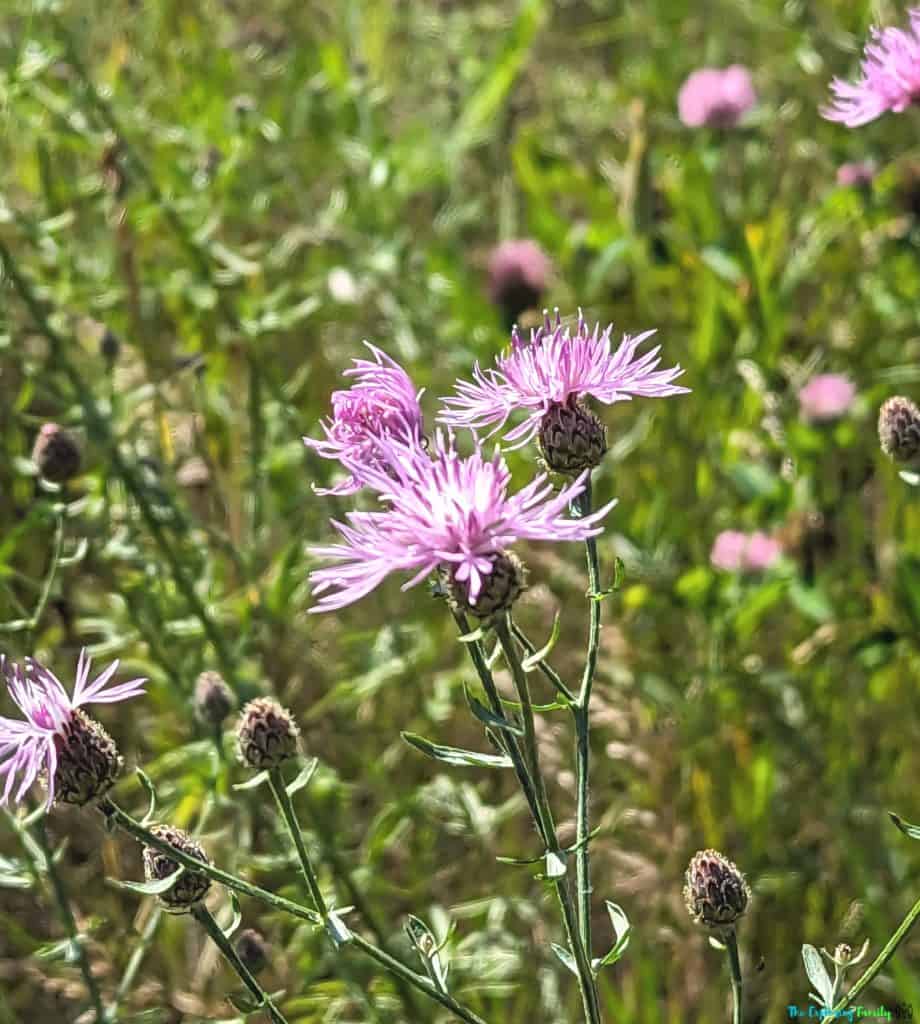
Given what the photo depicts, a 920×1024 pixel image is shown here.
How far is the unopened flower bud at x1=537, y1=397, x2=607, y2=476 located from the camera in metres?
0.93

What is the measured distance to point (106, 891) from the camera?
1.81m

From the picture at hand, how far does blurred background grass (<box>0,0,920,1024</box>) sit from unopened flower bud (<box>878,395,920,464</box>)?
54 cm

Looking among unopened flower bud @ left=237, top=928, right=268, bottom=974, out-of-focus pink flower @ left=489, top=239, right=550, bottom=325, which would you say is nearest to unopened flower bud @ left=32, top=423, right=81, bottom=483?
unopened flower bud @ left=237, top=928, right=268, bottom=974

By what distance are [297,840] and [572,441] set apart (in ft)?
1.06

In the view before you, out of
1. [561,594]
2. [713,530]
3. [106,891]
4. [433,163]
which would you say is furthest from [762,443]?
[106,891]

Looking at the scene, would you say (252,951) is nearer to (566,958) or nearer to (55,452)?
(566,958)

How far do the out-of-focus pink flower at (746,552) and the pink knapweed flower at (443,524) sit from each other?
1.02m

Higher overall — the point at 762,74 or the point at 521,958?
the point at 762,74

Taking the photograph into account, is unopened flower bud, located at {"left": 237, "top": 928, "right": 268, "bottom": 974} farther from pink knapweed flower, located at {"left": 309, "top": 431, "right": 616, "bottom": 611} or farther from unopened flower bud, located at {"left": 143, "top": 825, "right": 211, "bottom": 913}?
pink knapweed flower, located at {"left": 309, "top": 431, "right": 616, "bottom": 611}

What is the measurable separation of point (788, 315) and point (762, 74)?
73 cm

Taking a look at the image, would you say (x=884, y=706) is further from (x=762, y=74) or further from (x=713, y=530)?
(x=762, y=74)

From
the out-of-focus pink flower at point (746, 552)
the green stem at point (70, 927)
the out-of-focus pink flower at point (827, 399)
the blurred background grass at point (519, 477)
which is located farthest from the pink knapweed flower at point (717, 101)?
the green stem at point (70, 927)

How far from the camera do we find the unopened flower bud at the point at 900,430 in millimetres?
1118

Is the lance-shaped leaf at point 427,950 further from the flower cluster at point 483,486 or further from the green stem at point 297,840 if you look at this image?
the flower cluster at point 483,486
